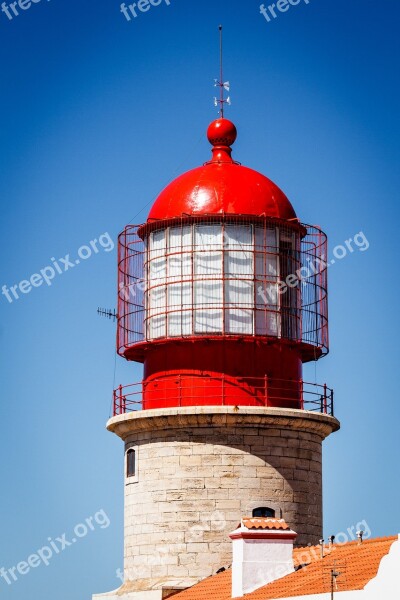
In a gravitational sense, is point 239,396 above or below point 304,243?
below

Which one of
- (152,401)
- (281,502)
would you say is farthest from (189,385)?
(281,502)

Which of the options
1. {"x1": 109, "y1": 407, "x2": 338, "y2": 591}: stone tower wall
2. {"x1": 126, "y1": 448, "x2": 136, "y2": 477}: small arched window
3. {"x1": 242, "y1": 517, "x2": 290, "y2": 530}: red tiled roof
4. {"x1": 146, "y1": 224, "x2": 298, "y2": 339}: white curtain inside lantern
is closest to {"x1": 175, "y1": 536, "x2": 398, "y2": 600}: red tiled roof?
{"x1": 242, "y1": 517, "x2": 290, "y2": 530}: red tiled roof

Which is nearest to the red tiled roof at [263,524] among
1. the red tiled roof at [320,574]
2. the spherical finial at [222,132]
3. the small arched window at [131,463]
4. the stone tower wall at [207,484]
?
the red tiled roof at [320,574]

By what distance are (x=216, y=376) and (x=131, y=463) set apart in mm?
2769

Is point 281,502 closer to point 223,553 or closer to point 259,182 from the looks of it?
point 223,553

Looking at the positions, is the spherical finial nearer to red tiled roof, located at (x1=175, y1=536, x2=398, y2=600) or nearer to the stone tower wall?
the stone tower wall

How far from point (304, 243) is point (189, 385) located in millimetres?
4167

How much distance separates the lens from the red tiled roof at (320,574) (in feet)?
82.5

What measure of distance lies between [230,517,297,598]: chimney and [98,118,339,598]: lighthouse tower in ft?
10.3

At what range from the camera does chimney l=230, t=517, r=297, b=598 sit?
93.6 feet

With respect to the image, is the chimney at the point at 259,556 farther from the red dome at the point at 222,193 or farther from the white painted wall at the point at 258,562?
the red dome at the point at 222,193

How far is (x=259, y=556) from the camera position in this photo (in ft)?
94.2

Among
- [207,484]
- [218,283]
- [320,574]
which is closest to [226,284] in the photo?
[218,283]

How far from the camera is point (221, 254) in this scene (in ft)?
108
